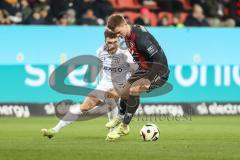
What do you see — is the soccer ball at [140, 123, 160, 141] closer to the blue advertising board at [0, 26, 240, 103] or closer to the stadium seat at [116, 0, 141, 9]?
the blue advertising board at [0, 26, 240, 103]

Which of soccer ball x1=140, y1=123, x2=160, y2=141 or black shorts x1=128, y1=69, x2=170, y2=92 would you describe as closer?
soccer ball x1=140, y1=123, x2=160, y2=141

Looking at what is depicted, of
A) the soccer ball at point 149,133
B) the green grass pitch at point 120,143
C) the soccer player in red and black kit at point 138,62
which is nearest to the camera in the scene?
the green grass pitch at point 120,143

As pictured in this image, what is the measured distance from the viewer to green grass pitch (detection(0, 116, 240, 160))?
10.8 meters

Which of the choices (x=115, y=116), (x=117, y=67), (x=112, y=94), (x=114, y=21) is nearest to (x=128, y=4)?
(x=117, y=67)

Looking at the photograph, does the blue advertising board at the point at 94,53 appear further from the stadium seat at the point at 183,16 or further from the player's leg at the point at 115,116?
the player's leg at the point at 115,116

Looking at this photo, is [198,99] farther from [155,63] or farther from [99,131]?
[155,63]

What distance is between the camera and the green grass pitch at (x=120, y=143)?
1075 centimetres

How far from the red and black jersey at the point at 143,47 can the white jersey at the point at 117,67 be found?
161 cm

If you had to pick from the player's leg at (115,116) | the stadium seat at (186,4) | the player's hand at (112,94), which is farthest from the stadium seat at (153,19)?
the player's hand at (112,94)

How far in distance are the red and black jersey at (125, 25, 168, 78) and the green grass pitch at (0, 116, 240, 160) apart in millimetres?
1401

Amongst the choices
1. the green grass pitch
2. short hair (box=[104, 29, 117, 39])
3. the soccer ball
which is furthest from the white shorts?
the soccer ball

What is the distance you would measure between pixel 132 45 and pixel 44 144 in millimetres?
2207

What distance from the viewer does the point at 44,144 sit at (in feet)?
40.7

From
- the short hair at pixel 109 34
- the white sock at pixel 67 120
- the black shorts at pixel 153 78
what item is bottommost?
the white sock at pixel 67 120
